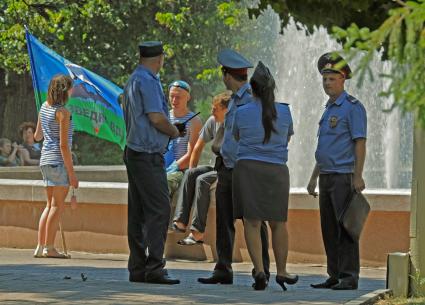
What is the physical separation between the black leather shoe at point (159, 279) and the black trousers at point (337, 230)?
111 centimetres

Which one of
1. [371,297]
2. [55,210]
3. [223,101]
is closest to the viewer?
[371,297]

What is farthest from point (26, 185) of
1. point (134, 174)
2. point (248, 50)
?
point (248, 50)

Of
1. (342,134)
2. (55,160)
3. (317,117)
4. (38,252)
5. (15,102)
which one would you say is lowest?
(38,252)

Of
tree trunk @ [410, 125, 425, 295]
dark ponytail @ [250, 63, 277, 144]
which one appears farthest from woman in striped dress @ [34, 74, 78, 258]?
tree trunk @ [410, 125, 425, 295]

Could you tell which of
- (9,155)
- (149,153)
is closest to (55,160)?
(149,153)

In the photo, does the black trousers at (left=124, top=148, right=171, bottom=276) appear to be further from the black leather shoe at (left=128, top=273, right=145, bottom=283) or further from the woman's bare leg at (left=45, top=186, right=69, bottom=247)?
the woman's bare leg at (left=45, top=186, right=69, bottom=247)

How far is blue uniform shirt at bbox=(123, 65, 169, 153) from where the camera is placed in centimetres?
988

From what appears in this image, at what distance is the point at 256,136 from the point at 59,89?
326 cm

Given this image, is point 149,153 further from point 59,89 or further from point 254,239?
point 59,89

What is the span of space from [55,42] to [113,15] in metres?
1.71

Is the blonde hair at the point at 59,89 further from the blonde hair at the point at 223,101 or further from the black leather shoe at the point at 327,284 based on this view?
the black leather shoe at the point at 327,284

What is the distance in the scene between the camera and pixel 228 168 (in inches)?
395

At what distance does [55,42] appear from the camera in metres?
37.1

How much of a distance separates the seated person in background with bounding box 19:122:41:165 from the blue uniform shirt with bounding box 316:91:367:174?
1286 cm
